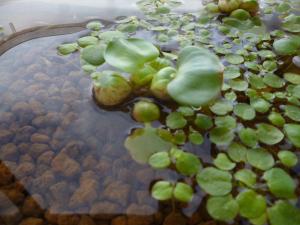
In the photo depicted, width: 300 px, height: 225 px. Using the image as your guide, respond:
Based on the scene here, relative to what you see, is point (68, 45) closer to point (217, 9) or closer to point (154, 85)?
point (154, 85)

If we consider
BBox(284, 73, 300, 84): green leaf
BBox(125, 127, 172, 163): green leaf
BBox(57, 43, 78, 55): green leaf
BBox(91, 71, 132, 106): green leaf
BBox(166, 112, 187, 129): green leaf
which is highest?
BBox(57, 43, 78, 55): green leaf

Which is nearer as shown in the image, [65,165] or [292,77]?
[65,165]

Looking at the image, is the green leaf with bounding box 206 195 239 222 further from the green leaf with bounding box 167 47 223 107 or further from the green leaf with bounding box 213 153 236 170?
the green leaf with bounding box 167 47 223 107

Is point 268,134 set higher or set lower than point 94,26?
lower

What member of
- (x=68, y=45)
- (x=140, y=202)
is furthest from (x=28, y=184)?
(x=68, y=45)

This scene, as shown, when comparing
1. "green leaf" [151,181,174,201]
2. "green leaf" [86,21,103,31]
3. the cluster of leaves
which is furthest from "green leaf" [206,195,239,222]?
"green leaf" [86,21,103,31]

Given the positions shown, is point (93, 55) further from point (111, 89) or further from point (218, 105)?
point (218, 105)

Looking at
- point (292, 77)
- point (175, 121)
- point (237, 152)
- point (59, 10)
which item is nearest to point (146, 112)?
point (175, 121)
